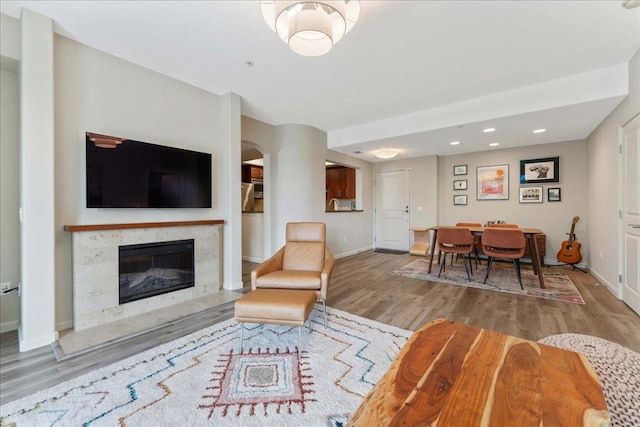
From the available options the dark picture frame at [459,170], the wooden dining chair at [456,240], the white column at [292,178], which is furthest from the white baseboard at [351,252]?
the dark picture frame at [459,170]

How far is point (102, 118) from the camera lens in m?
2.65

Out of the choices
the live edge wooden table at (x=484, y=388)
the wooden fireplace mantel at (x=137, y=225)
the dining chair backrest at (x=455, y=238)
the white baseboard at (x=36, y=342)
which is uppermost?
the wooden fireplace mantel at (x=137, y=225)

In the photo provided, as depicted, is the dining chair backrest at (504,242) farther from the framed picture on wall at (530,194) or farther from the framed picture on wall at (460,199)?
the framed picture on wall at (460,199)

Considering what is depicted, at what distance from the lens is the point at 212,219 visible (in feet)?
11.6

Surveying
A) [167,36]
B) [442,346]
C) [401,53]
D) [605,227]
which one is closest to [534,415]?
[442,346]

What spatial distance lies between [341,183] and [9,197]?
228 inches

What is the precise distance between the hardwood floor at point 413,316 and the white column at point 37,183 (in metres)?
0.28

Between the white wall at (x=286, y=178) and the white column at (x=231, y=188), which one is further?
the white wall at (x=286, y=178)

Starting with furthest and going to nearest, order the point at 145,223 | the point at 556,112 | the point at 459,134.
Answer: the point at 459,134 → the point at 556,112 → the point at 145,223

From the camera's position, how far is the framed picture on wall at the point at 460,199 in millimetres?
6105

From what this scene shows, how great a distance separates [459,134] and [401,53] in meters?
2.37

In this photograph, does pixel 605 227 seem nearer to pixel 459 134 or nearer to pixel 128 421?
pixel 459 134

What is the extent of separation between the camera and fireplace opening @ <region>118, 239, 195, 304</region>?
275 centimetres

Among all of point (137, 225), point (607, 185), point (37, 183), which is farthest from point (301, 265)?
point (607, 185)
